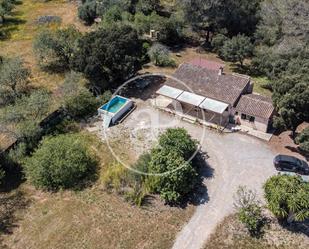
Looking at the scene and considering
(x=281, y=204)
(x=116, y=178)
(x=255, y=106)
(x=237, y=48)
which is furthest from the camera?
(x=237, y=48)

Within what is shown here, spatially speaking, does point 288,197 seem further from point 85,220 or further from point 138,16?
point 138,16

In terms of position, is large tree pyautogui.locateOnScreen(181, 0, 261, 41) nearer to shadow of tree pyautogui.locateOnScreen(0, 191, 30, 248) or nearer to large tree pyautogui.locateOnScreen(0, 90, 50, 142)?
large tree pyautogui.locateOnScreen(0, 90, 50, 142)

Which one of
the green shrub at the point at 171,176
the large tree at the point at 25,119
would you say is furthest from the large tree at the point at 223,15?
the green shrub at the point at 171,176

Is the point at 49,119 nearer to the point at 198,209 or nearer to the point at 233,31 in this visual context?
the point at 198,209

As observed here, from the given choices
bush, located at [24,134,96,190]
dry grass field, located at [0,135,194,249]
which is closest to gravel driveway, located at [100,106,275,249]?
dry grass field, located at [0,135,194,249]

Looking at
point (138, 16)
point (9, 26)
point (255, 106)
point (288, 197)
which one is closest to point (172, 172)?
point (288, 197)

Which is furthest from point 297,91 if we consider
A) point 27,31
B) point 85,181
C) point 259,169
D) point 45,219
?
point 27,31
